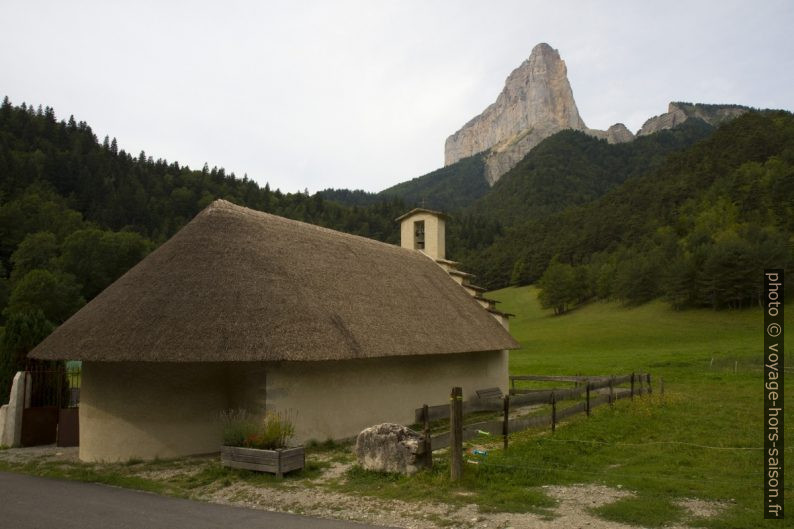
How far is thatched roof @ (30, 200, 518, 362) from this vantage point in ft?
36.1

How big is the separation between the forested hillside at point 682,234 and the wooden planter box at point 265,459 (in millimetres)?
55903

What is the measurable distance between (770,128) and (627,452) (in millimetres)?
97829

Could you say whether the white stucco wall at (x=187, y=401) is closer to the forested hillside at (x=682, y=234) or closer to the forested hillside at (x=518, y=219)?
the forested hillside at (x=518, y=219)

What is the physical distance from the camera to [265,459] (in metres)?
9.61

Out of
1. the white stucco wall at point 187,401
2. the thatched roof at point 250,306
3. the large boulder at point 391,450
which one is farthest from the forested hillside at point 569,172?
the large boulder at point 391,450

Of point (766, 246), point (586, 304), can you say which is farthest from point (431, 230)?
point (586, 304)

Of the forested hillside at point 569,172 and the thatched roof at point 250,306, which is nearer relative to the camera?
the thatched roof at point 250,306

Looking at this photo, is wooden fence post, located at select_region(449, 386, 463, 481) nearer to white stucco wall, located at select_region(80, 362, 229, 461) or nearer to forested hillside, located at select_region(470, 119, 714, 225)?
white stucco wall, located at select_region(80, 362, 229, 461)

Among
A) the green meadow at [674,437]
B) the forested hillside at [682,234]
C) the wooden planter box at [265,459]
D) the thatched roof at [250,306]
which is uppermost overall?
the forested hillside at [682,234]

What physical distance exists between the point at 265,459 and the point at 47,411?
25.5ft

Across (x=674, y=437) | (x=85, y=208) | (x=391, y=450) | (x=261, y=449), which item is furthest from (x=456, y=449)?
(x=85, y=208)

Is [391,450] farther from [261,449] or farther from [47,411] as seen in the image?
[47,411]

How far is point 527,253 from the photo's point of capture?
9169 centimetres

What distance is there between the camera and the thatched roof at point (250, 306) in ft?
36.1
